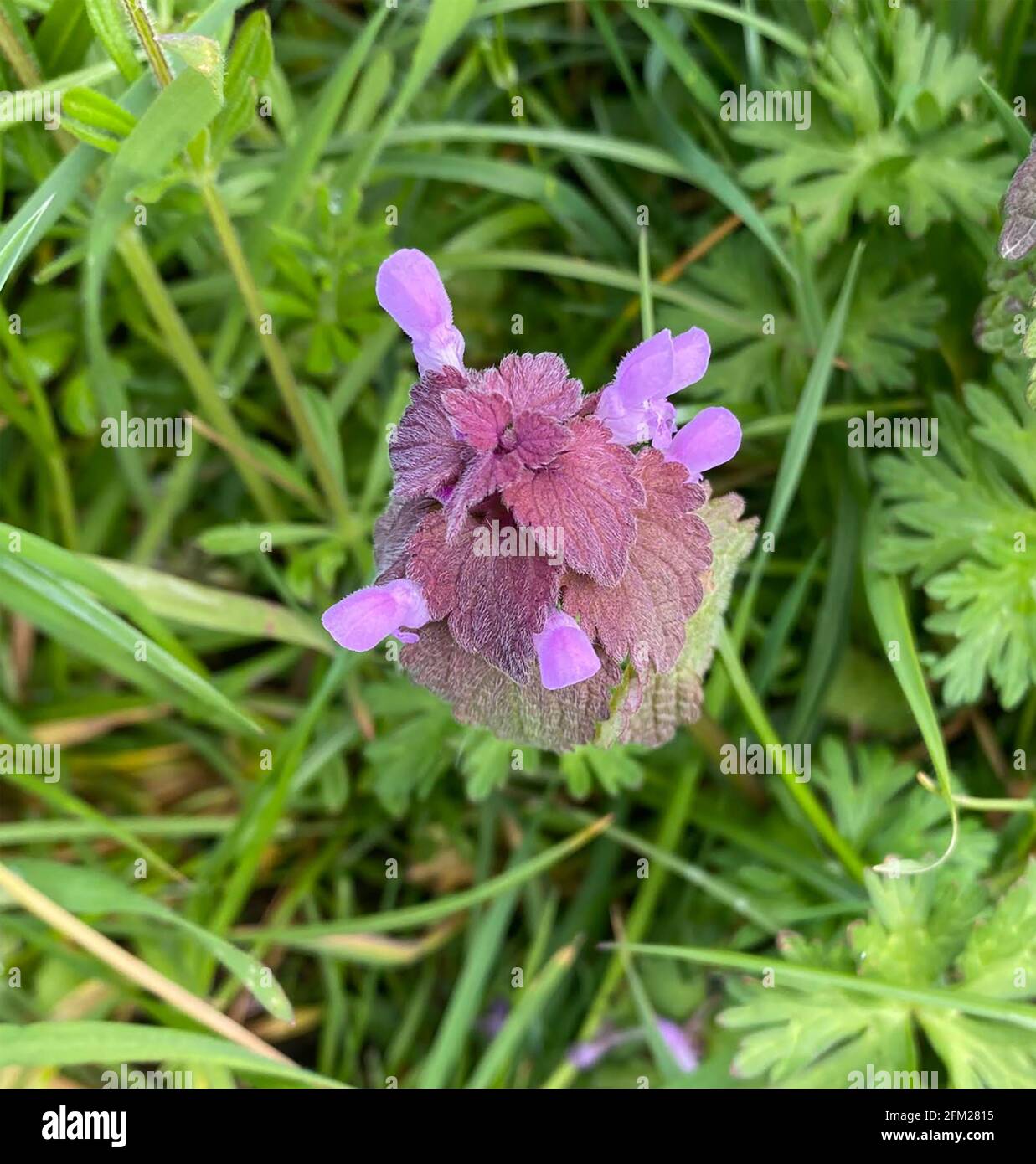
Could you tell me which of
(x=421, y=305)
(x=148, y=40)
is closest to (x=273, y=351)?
(x=148, y=40)

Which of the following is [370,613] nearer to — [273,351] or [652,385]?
[652,385]

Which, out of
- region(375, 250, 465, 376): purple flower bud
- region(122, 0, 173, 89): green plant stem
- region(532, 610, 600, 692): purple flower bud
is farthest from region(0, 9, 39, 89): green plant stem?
region(532, 610, 600, 692): purple flower bud

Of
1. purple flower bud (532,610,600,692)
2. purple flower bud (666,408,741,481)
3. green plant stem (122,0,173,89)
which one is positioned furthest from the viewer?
green plant stem (122,0,173,89)

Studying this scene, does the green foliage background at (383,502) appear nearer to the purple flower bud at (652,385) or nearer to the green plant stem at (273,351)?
the green plant stem at (273,351)

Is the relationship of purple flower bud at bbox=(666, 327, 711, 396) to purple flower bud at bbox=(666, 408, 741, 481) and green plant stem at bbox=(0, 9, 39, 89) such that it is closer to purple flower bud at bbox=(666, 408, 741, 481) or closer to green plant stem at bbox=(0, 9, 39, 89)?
purple flower bud at bbox=(666, 408, 741, 481)

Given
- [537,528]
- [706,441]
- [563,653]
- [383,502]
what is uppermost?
[383,502]

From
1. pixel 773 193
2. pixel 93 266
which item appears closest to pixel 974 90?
pixel 773 193
